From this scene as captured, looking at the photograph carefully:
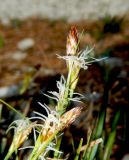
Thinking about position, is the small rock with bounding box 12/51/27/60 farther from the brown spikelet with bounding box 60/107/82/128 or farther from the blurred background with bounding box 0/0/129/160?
the brown spikelet with bounding box 60/107/82/128

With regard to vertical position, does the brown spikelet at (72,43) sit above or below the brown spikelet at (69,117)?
above

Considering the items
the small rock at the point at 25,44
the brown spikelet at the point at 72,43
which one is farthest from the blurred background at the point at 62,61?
→ the brown spikelet at the point at 72,43

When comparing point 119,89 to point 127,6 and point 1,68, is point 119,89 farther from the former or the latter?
point 127,6

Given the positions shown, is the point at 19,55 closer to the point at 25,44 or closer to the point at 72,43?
the point at 25,44

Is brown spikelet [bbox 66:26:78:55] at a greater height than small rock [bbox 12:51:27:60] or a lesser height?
lesser

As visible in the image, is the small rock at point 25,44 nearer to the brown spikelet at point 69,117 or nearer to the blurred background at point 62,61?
the blurred background at point 62,61

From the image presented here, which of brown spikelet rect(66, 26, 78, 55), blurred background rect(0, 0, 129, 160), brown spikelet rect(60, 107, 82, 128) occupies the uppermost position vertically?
blurred background rect(0, 0, 129, 160)

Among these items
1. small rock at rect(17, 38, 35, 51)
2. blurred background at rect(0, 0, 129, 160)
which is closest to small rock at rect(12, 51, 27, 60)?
blurred background at rect(0, 0, 129, 160)

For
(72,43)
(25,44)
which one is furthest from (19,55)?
(72,43)
